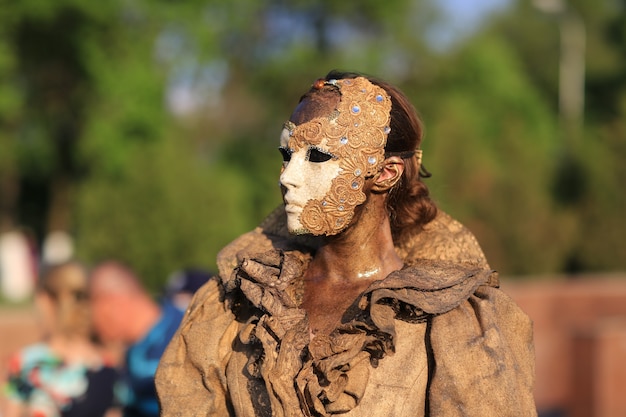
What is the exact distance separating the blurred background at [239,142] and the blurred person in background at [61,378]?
181 inches

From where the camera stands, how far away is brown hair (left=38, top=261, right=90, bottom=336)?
6.18 m

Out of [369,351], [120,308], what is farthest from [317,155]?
[120,308]

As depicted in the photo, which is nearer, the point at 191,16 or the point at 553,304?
the point at 553,304

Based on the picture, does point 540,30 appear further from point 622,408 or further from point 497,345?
point 497,345

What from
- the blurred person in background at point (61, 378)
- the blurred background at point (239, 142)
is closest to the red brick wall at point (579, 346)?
the blurred background at point (239, 142)

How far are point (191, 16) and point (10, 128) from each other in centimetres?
477

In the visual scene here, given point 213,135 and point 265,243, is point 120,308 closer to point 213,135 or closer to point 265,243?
point 265,243

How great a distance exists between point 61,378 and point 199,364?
94.7 inches

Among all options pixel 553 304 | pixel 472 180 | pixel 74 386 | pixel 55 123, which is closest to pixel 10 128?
pixel 55 123

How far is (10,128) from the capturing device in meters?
24.8

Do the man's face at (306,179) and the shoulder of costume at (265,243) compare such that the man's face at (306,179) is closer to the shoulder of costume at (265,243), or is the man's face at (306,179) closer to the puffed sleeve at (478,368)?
the shoulder of costume at (265,243)

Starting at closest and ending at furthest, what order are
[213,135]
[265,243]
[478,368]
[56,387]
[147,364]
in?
1. [478,368]
2. [265,243]
3. [56,387]
4. [147,364]
5. [213,135]

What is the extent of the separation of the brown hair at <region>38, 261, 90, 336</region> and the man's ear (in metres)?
3.10

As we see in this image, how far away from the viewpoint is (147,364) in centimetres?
590
